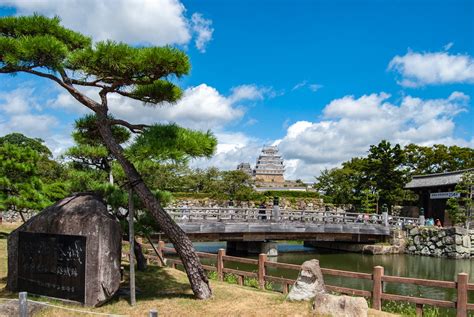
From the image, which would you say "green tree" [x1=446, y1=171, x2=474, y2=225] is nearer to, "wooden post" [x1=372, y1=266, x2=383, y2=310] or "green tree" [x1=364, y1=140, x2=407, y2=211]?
"green tree" [x1=364, y1=140, x2=407, y2=211]

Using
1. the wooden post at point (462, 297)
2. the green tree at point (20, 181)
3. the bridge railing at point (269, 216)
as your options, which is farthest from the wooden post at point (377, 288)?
the bridge railing at point (269, 216)

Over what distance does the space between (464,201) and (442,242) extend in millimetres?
4364

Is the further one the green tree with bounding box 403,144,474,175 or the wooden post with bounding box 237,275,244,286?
the green tree with bounding box 403,144,474,175

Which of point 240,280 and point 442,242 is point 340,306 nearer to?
point 240,280

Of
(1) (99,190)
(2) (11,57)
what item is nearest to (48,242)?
(1) (99,190)

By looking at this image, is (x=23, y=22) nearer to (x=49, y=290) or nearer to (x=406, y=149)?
(x=49, y=290)

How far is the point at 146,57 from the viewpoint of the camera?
25.1 ft

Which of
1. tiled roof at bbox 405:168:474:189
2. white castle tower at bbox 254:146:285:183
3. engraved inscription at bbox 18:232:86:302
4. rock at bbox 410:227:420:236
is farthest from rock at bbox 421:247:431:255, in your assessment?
white castle tower at bbox 254:146:285:183

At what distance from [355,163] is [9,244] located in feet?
134

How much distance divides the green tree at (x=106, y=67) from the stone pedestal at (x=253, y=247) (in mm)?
15730

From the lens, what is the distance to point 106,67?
7.90 meters

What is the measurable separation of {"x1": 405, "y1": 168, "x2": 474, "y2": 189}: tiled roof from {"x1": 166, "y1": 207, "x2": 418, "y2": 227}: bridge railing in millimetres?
4478

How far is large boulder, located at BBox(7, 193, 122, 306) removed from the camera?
25.5ft

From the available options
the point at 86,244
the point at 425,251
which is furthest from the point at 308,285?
the point at 425,251
